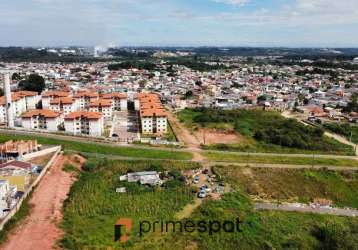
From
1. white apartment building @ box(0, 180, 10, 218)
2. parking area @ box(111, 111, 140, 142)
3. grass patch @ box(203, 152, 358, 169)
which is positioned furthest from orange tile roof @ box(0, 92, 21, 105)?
grass patch @ box(203, 152, 358, 169)

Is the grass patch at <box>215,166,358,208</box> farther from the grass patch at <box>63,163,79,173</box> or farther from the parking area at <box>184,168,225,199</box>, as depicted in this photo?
the grass patch at <box>63,163,79,173</box>

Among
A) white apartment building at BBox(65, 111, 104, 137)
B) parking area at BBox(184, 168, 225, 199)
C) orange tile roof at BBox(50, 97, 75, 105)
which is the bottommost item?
parking area at BBox(184, 168, 225, 199)

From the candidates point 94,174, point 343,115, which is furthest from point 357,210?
point 343,115

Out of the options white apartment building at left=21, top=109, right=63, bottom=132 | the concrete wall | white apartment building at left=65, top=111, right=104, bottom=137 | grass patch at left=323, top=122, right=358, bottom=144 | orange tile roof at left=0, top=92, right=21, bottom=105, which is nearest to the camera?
the concrete wall

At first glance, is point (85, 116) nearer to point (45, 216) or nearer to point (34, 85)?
point (45, 216)

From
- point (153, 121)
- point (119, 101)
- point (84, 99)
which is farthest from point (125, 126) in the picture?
point (119, 101)

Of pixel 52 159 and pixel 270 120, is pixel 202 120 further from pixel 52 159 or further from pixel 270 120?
pixel 52 159
